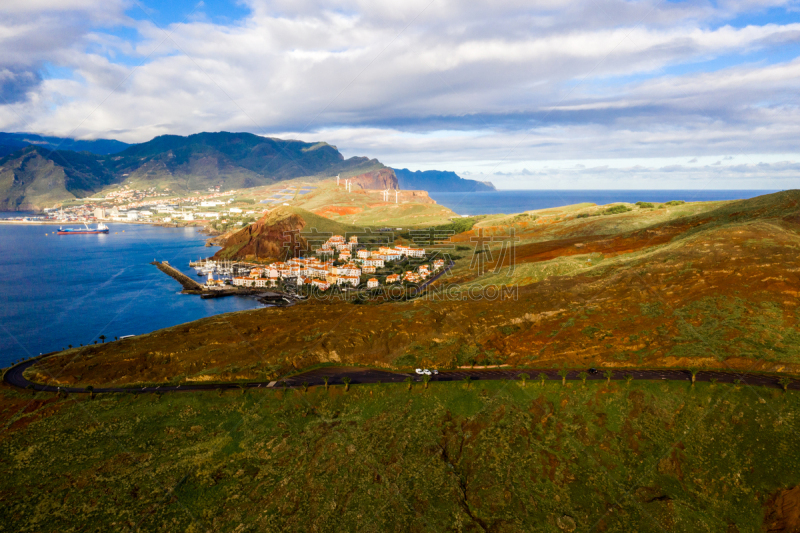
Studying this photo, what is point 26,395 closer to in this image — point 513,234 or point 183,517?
point 183,517

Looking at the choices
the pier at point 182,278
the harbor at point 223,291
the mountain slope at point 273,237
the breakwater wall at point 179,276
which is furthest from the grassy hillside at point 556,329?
the mountain slope at point 273,237

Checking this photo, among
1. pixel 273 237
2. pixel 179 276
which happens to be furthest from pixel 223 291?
pixel 273 237

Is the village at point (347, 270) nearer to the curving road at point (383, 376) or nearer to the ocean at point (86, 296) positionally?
the ocean at point (86, 296)

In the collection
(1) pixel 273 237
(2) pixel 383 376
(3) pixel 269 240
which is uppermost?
(1) pixel 273 237

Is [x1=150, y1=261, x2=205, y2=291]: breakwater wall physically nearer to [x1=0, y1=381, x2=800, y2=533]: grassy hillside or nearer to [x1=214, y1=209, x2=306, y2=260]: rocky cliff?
[x1=214, y1=209, x2=306, y2=260]: rocky cliff

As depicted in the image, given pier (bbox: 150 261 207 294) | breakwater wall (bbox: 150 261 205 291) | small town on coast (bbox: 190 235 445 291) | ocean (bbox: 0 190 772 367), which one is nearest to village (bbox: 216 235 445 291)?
small town on coast (bbox: 190 235 445 291)

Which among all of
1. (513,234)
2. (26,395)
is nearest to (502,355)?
(26,395)

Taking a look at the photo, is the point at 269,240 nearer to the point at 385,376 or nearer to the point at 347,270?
the point at 347,270
